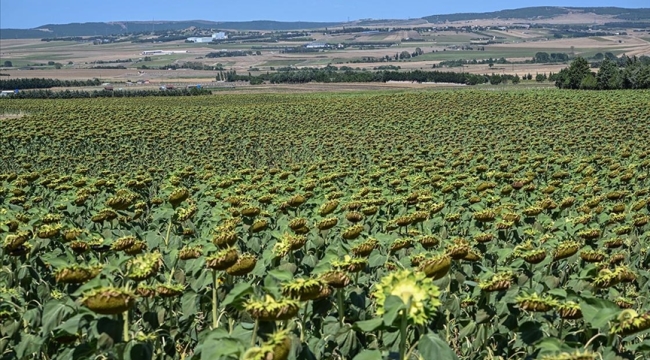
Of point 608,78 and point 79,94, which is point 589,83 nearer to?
point 608,78

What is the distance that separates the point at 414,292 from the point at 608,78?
69.0 metres

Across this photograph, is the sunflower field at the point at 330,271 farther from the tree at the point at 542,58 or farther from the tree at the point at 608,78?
the tree at the point at 542,58

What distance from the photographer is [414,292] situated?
7.89ft

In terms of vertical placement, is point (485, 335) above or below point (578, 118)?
above

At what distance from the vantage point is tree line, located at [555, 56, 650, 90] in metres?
61.9

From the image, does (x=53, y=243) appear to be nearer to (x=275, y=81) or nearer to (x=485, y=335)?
(x=485, y=335)

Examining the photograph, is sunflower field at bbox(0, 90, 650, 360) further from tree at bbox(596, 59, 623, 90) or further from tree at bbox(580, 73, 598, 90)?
tree at bbox(580, 73, 598, 90)

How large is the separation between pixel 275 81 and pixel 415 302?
115795mm

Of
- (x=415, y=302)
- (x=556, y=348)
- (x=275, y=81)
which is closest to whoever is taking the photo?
(x=415, y=302)

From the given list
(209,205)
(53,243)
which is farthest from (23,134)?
(53,243)

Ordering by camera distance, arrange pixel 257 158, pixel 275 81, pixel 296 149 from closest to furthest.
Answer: pixel 257 158
pixel 296 149
pixel 275 81

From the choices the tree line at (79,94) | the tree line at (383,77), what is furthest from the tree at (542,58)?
the tree line at (79,94)

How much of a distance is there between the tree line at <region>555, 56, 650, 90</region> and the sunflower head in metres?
66.3

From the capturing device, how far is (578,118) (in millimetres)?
33656
